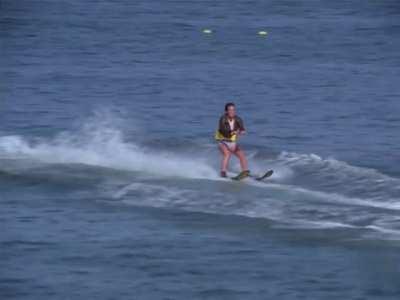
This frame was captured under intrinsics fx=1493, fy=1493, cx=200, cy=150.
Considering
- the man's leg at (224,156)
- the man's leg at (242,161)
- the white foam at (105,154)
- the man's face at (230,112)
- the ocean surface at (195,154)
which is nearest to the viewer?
the ocean surface at (195,154)

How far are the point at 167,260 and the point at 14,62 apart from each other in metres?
23.4

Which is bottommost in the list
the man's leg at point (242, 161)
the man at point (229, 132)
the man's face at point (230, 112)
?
the man's leg at point (242, 161)

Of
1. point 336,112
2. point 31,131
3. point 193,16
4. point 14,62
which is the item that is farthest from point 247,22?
point 31,131

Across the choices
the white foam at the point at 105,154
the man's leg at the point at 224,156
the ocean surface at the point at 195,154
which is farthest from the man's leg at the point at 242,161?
the white foam at the point at 105,154

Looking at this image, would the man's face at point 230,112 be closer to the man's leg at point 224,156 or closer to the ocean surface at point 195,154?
the man's leg at point 224,156

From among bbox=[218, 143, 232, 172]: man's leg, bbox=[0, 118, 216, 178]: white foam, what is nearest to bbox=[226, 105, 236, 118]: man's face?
bbox=[218, 143, 232, 172]: man's leg

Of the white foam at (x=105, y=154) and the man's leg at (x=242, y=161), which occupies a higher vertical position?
the white foam at (x=105, y=154)

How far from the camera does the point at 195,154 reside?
32.3 meters

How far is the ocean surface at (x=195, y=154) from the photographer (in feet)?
78.3

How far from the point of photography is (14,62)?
46.7 meters

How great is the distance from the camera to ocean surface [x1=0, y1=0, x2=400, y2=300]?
23859 mm

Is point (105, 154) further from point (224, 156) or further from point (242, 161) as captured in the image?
point (242, 161)

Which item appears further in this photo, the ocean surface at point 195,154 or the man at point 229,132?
the man at point 229,132

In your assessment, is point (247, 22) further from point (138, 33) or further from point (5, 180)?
point (5, 180)
